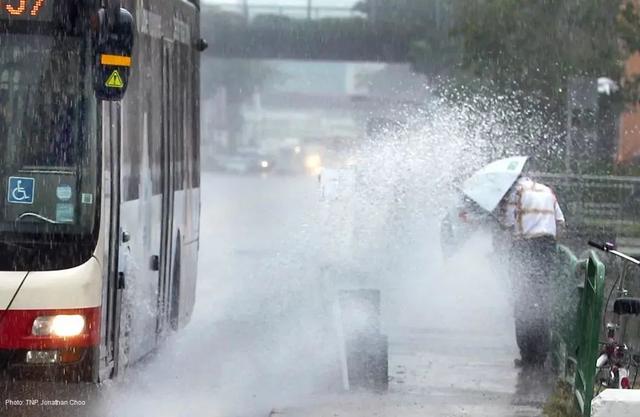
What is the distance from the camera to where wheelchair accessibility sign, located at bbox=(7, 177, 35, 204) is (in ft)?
27.5

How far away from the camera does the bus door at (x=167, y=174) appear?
11.0m

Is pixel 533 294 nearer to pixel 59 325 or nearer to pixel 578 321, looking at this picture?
pixel 578 321

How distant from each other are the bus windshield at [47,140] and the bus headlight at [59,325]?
0.34m

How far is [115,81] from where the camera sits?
811 cm

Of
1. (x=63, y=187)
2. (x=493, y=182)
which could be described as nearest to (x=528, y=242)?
(x=493, y=182)

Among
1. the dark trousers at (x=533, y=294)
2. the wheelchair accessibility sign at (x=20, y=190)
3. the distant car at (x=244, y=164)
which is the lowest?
the distant car at (x=244, y=164)

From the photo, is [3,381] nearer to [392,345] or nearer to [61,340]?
[61,340]

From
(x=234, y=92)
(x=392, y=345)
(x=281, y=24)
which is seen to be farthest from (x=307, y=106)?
(x=392, y=345)

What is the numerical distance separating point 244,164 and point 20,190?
82.8 m

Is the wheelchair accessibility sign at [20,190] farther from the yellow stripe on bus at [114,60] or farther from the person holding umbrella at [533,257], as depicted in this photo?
the person holding umbrella at [533,257]

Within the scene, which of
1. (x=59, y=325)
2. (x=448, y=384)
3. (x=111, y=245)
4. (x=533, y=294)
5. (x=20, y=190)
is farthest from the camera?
(x=533, y=294)

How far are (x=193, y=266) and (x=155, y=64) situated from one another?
309cm

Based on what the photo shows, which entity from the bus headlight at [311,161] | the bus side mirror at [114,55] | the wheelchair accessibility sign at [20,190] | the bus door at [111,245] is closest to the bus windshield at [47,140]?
the wheelchair accessibility sign at [20,190]

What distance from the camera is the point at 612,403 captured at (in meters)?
8.30
